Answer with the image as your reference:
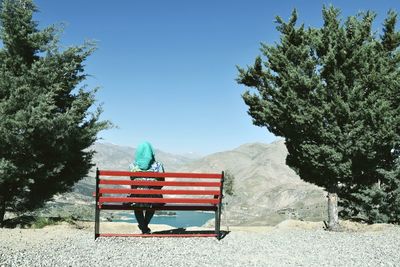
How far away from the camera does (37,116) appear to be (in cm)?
1203

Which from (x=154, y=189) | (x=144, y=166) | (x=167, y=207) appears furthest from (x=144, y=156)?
(x=167, y=207)

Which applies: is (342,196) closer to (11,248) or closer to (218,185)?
(218,185)

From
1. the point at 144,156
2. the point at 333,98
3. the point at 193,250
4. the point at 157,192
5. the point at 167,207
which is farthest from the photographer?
the point at 333,98

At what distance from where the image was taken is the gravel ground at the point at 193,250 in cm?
770

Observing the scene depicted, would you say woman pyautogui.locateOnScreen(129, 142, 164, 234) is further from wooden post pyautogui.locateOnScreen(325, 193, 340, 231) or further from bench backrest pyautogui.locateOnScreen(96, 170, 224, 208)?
wooden post pyautogui.locateOnScreen(325, 193, 340, 231)

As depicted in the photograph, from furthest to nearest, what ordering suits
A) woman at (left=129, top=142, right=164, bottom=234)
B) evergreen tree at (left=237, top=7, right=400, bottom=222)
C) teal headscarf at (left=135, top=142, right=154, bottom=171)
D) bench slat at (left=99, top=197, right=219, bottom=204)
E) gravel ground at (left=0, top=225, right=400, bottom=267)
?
evergreen tree at (left=237, top=7, right=400, bottom=222) → teal headscarf at (left=135, top=142, right=154, bottom=171) → woman at (left=129, top=142, right=164, bottom=234) → bench slat at (left=99, top=197, right=219, bottom=204) → gravel ground at (left=0, top=225, right=400, bottom=267)

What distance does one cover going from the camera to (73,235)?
10281 mm

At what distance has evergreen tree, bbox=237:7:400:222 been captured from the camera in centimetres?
1381

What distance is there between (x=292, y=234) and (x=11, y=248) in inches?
292

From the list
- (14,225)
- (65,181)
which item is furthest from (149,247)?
(65,181)

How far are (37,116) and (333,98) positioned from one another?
962 cm

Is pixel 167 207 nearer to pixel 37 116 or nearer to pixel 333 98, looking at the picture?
pixel 37 116

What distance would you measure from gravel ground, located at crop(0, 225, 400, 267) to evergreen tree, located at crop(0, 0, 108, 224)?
2973 mm

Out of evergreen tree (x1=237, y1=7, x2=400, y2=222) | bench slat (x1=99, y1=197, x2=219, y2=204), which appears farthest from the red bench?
evergreen tree (x1=237, y1=7, x2=400, y2=222)
